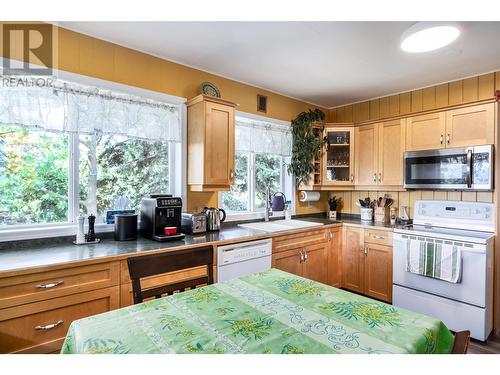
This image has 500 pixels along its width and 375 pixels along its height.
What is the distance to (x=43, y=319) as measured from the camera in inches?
60.2

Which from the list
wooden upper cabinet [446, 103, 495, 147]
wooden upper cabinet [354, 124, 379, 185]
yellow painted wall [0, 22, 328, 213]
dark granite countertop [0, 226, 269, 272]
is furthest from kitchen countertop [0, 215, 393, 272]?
wooden upper cabinet [446, 103, 495, 147]

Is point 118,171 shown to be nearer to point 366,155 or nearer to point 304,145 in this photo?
point 304,145

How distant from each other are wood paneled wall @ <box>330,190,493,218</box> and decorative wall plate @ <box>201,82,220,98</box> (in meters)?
2.26

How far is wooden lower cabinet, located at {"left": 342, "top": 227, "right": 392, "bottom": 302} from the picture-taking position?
2939 mm

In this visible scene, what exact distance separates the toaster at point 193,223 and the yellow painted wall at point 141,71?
0.26 meters

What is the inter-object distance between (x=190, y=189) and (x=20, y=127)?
1333 millimetres

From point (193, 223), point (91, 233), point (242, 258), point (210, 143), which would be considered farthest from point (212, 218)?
point (91, 233)

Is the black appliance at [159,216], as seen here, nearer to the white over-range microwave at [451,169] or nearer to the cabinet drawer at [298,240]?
the cabinet drawer at [298,240]

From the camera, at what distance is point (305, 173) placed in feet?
11.8

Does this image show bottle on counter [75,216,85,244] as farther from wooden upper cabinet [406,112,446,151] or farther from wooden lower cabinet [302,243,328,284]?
wooden upper cabinet [406,112,446,151]

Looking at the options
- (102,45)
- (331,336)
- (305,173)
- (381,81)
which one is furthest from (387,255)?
(102,45)

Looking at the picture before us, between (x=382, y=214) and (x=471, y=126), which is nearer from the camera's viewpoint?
(x=471, y=126)

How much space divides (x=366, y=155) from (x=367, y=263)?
1286 mm
